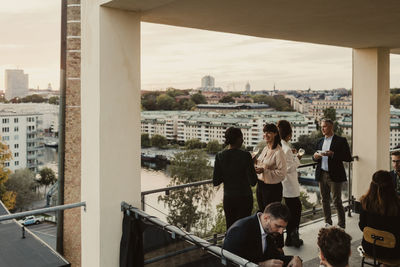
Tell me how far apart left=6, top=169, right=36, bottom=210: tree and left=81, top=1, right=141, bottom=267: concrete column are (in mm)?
22132

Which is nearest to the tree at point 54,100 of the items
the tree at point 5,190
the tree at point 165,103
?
the tree at point 5,190

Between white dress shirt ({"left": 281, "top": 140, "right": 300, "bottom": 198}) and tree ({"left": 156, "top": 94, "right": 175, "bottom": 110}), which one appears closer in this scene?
white dress shirt ({"left": 281, "top": 140, "right": 300, "bottom": 198})

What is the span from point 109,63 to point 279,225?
184cm

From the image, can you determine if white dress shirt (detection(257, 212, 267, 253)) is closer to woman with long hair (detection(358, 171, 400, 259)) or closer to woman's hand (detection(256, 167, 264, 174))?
woman with long hair (detection(358, 171, 400, 259))

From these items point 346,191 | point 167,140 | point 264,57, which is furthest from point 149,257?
point 264,57

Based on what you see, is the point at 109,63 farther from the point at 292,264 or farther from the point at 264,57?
the point at 264,57

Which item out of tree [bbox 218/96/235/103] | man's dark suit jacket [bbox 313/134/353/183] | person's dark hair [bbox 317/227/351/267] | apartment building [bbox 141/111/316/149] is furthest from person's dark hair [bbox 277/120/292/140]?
tree [bbox 218/96/235/103]

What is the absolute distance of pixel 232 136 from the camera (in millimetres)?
3584

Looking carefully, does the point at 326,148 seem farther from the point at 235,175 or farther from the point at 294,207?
the point at 235,175

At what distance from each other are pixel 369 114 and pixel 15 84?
57.2ft

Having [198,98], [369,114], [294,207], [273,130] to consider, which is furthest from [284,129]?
[198,98]

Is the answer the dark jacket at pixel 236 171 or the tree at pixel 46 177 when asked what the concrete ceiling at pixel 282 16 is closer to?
the dark jacket at pixel 236 171

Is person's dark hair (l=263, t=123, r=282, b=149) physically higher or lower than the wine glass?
higher

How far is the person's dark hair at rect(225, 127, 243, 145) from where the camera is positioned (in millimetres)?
3588
